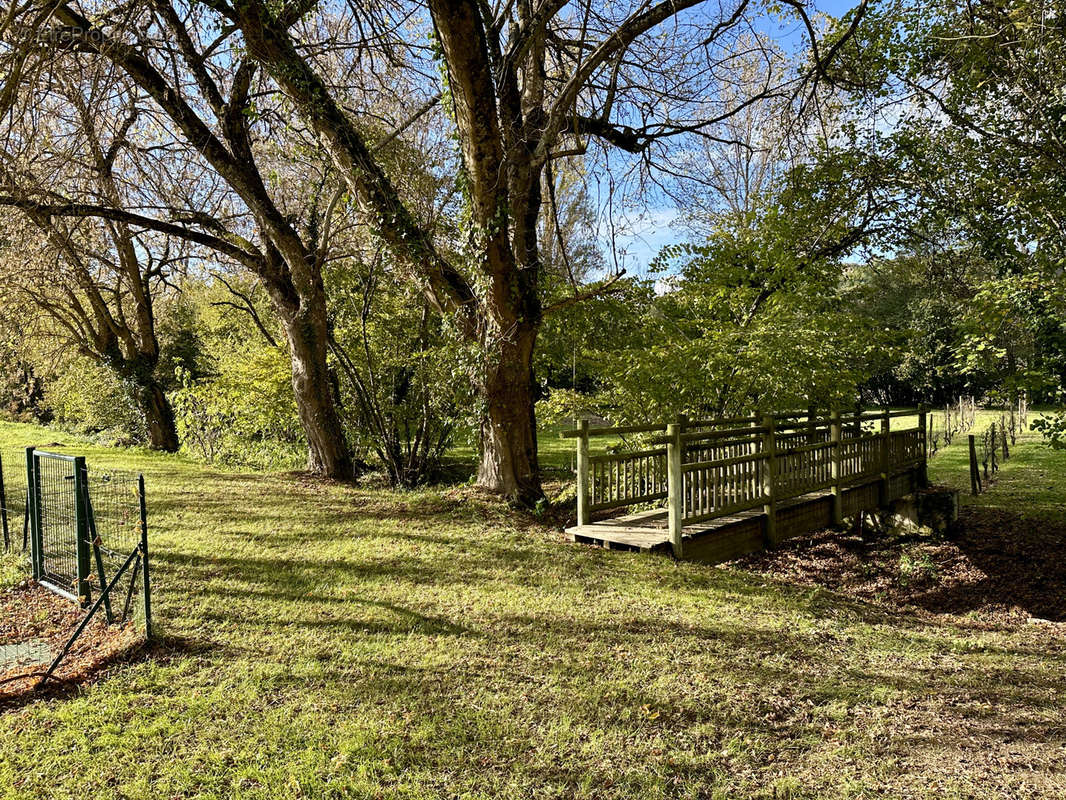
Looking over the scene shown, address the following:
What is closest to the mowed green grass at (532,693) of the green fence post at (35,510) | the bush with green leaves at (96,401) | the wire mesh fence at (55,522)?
the wire mesh fence at (55,522)

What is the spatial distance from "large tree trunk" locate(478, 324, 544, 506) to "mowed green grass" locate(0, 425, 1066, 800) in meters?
2.26

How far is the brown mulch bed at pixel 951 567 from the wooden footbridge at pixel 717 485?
577 mm

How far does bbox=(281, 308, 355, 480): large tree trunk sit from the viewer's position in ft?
36.4

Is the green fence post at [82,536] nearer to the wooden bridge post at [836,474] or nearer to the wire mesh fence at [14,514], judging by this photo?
the wire mesh fence at [14,514]

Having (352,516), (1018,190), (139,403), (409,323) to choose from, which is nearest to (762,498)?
(352,516)

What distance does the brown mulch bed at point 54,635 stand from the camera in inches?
156

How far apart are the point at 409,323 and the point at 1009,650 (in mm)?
9221

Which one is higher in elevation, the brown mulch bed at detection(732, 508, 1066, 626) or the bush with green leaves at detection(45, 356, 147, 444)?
the bush with green leaves at detection(45, 356, 147, 444)

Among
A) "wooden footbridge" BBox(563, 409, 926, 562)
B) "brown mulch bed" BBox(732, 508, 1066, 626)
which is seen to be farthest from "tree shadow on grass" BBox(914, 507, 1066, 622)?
"wooden footbridge" BBox(563, 409, 926, 562)

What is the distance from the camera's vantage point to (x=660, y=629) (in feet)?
16.1

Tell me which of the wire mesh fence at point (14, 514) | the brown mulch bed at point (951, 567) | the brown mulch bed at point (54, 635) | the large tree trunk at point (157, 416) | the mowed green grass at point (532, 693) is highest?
the large tree trunk at point (157, 416)

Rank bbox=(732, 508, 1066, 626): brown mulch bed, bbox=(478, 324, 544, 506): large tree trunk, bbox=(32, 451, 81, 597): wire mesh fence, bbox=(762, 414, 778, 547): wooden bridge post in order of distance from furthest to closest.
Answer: bbox=(478, 324, 544, 506): large tree trunk, bbox=(762, 414, 778, 547): wooden bridge post, bbox=(732, 508, 1066, 626): brown mulch bed, bbox=(32, 451, 81, 597): wire mesh fence

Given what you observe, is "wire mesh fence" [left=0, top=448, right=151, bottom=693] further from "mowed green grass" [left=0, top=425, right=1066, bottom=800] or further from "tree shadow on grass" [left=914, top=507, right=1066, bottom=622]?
"tree shadow on grass" [left=914, top=507, right=1066, bottom=622]

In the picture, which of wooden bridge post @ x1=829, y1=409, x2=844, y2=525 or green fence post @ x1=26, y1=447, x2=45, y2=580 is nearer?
green fence post @ x1=26, y1=447, x2=45, y2=580
